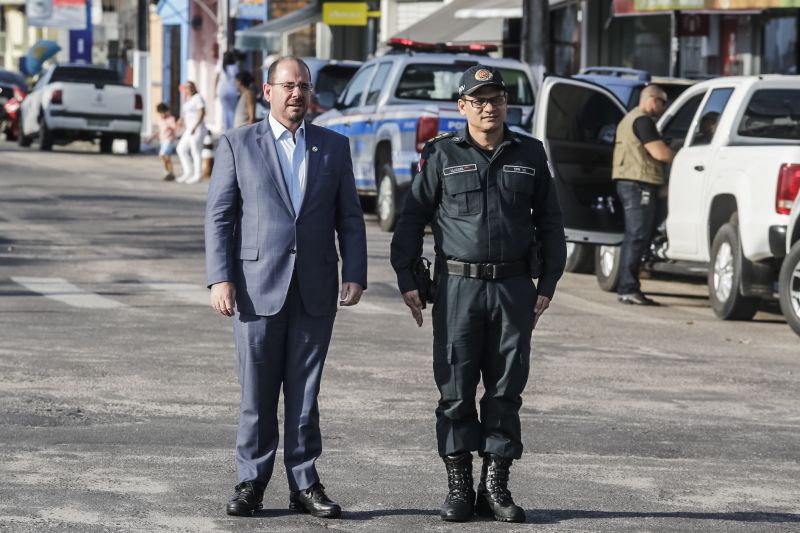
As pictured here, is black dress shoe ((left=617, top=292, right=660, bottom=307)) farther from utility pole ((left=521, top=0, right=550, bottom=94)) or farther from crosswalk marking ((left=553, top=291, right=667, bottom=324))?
utility pole ((left=521, top=0, right=550, bottom=94))

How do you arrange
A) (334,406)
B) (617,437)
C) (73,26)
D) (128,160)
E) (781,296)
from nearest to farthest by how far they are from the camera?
(617,437) < (334,406) < (781,296) < (128,160) < (73,26)

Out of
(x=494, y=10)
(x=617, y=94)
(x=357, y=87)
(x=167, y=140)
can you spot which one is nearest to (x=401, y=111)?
(x=357, y=87)

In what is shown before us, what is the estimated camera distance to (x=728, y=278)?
14500 mm

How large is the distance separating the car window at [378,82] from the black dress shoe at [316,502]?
1485 cm

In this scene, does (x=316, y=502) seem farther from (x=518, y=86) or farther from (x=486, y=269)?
(x=518, y=86)

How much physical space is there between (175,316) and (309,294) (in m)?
6.92

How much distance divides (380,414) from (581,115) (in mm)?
7500

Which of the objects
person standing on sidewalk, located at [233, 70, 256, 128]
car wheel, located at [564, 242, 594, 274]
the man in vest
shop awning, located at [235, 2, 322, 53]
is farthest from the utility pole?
shop awning, located at [235, 2, 322, 53]

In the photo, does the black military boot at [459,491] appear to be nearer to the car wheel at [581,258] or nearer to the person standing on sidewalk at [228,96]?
the car wheel at [581,258]

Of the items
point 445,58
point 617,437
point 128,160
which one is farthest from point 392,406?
point 128,160

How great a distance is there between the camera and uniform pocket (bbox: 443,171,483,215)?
6859 mm

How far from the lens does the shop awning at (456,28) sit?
3472 centimetres

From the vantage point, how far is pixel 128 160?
1458 inches

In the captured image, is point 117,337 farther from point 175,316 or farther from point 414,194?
point 414,194
